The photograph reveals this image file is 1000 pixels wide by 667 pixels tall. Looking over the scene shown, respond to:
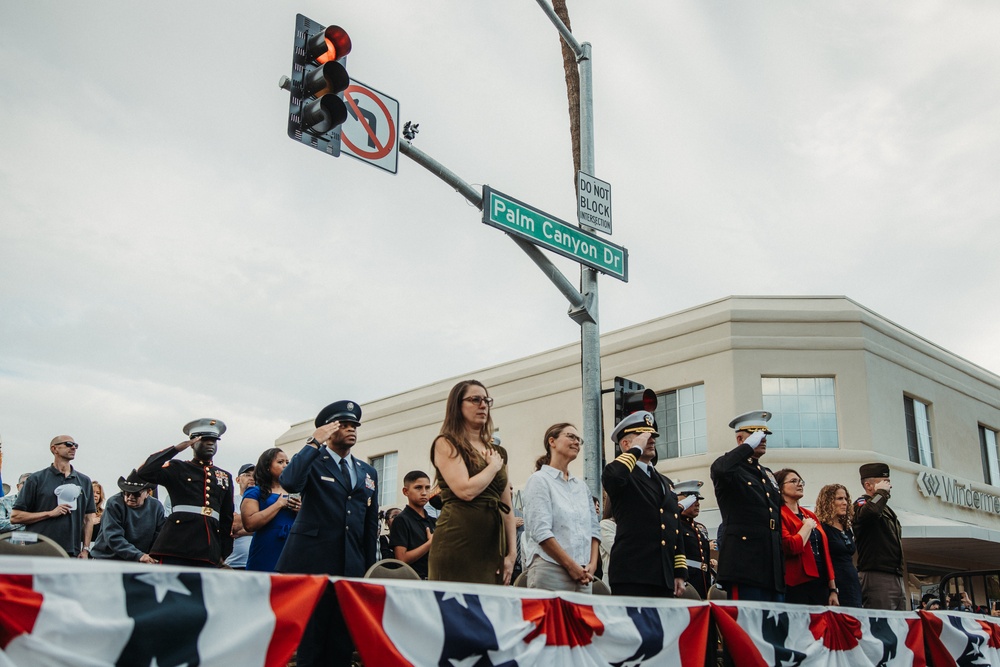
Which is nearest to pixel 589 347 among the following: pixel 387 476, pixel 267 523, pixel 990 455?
pixel 267 523

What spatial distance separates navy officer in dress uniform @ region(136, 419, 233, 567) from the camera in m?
6.80

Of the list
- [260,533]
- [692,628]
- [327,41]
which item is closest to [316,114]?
[327,41]

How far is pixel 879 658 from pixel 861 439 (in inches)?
582

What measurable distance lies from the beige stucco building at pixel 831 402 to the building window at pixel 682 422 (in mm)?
27

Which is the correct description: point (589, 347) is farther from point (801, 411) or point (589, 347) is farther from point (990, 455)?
point (990, 455)

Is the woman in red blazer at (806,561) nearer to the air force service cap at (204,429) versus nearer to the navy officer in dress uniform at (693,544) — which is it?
the navy officer in dress uniform at (693,544)

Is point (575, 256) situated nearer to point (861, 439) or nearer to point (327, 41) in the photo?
point (327, 41)

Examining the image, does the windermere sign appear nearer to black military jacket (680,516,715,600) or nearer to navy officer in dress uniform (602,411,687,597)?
black military jacket (680,516,715,600)

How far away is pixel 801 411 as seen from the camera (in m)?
21.2

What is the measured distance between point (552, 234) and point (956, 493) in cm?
1627

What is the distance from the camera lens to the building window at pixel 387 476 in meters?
29.5

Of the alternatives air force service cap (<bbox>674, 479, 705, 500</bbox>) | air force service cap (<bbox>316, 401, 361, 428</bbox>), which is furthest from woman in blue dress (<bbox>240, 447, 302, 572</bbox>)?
air force service cap (<bbox>674, 479, 705, 500</bbox>)

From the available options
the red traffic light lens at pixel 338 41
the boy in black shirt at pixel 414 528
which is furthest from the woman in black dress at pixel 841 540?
the red traffic light lens at pixel 338 41

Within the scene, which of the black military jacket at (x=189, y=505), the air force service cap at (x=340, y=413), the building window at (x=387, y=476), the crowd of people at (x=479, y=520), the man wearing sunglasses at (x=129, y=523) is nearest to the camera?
the crowd of people at (x=479, y=520)
